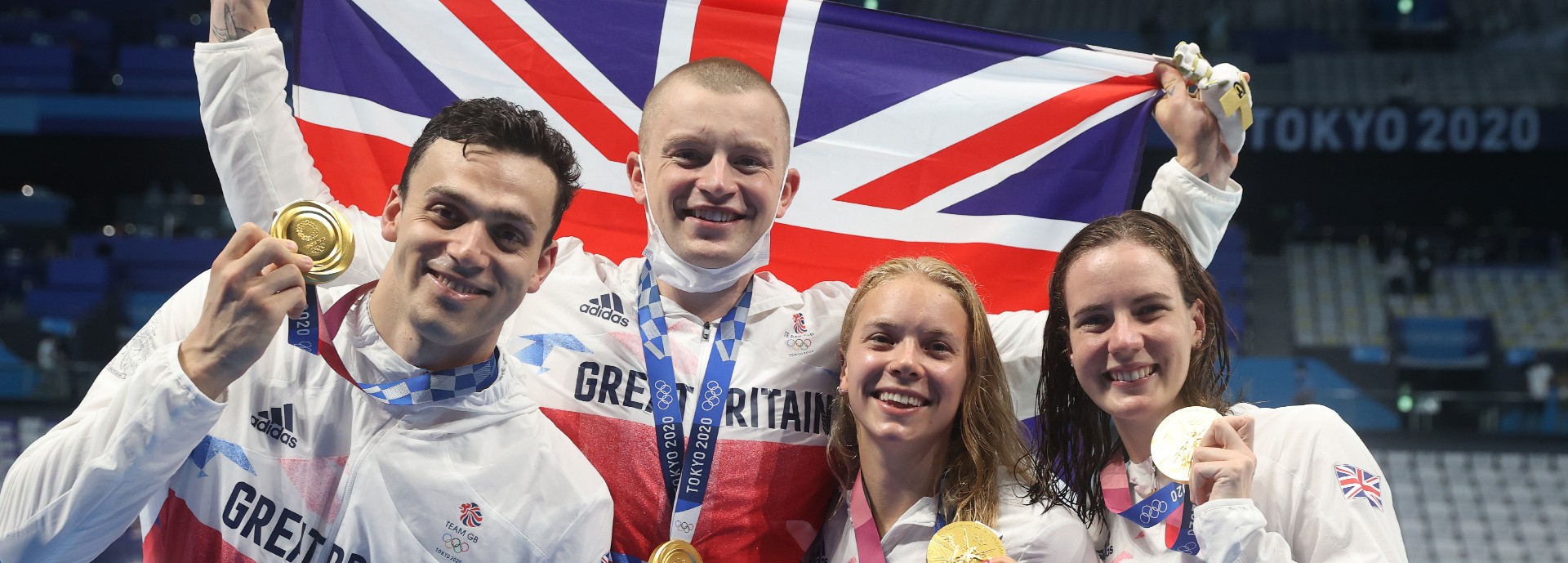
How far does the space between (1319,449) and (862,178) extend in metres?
2.35

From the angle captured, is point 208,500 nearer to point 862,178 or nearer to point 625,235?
point 625,235

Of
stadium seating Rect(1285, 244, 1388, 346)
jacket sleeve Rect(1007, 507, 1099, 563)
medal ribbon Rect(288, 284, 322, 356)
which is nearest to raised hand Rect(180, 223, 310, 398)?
medal ribbon Rect(288, 284, 322, 356)

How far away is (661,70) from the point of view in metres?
4.68

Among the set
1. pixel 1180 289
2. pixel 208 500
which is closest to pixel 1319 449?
Answer: pixel 1180 289

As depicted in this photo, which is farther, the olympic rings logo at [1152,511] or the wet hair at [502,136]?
the olympic rings logo at [1152,511]

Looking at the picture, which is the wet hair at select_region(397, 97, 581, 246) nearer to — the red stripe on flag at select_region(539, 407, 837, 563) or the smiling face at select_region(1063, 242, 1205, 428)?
the red stripe on flag at select_region(539, 407, 837, 563)

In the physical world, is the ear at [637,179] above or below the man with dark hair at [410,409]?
above

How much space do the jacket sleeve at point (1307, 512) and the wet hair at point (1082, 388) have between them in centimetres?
33

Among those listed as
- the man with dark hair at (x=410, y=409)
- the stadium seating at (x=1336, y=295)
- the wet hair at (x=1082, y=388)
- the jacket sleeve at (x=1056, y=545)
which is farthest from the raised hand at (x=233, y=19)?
the stadium seating at (x=1336, y=295)

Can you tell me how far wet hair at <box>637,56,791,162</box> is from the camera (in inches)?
136

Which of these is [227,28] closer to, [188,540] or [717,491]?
[188,540]

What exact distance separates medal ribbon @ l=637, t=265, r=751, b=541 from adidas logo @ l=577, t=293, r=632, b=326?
56mm

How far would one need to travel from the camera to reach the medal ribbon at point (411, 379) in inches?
106

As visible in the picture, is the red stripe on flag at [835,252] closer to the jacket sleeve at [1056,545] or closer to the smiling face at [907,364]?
the smiling face at [907,364]
